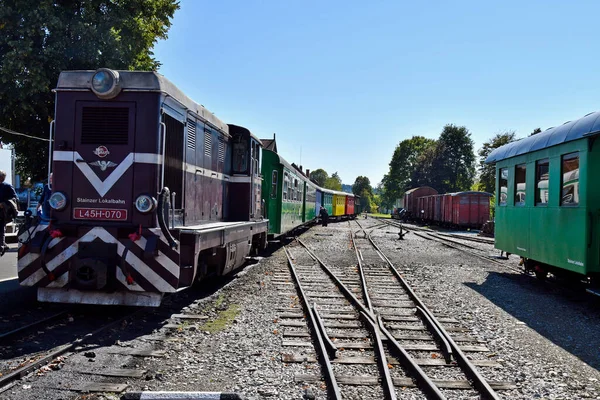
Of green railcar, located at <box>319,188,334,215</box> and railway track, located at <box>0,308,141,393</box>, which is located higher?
green railcar, located at <box>319,188,334,215</box>

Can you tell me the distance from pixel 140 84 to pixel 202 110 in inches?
77.6

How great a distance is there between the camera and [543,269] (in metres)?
10.3

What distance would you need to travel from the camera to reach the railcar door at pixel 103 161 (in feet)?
21.3

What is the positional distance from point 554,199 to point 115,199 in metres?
7.45

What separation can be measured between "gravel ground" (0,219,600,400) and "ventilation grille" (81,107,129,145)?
8.01 ft

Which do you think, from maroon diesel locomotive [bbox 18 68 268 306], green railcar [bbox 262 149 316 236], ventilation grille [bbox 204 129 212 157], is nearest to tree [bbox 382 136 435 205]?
green railcar [bbox 262 149 316 236]

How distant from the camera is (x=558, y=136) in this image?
8945 mm

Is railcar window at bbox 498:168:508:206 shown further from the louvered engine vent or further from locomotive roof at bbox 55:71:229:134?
locomotive roof at bbox 55:71:229:134

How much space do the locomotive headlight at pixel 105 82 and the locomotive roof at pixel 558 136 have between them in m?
6.97

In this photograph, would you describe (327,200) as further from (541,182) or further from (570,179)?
(570,179)

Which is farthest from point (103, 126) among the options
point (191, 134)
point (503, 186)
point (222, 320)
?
point (503, 186)

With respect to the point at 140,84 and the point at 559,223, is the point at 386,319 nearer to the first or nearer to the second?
the point at 559,223

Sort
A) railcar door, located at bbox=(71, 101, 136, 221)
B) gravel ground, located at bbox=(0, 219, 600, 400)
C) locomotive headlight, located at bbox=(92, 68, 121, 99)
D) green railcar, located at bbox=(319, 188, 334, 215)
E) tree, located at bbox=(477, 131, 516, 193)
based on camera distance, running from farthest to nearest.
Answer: tree, located at bbox=(477, 131, 516, 193) < green railcar, located at bbox=(319, 188, 334, 215) < railcar door, located at bbox=(71, 101, 136, 221) < locomotive headlight, located at bbox=(92, 68, 121, 99) < gravel ground, located at bbox=(0, 219, 600, 400)

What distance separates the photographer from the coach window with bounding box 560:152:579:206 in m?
8.20
